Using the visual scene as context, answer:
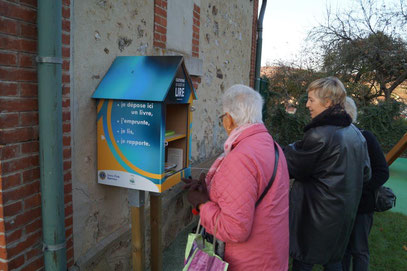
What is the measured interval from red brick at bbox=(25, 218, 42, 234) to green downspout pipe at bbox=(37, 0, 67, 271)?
6 cm

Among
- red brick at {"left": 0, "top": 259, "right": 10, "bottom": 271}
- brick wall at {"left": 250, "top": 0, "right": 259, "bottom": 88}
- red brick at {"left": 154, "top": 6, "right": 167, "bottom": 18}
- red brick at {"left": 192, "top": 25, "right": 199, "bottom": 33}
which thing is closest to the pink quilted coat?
red brick at {"left": 0, "top": 259, "right": 10, "bottom": 271}

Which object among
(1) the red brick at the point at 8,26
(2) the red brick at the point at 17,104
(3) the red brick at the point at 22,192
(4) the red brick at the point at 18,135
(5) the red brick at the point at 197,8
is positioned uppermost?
(5) the red brick at the point at 197,8

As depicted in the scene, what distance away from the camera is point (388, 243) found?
4156 millimetres

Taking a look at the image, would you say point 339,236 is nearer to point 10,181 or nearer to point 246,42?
point 10,181

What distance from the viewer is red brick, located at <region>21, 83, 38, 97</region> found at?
1754 mm

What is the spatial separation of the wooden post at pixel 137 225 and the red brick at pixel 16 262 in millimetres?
772

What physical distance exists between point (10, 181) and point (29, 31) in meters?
0.82

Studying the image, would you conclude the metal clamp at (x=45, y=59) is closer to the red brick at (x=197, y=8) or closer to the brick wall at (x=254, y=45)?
the red brick at (x=197, y=8)

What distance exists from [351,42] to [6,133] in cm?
1097

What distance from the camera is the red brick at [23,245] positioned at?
1.75 metres

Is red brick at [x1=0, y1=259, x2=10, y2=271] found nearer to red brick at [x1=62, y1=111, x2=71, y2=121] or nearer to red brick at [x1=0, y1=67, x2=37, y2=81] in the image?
red brick at [x1=62, y1=111, x2=71, y2=121]

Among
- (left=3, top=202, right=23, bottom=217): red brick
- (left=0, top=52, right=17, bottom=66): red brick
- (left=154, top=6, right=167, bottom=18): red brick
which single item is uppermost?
(left=154, top=6, right=167, bottom=18): red brick

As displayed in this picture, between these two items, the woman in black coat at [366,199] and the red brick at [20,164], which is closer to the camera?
the red brick at [20,164]

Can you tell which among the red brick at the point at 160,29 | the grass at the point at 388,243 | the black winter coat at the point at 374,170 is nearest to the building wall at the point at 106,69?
the red brick at the point at 160,29
